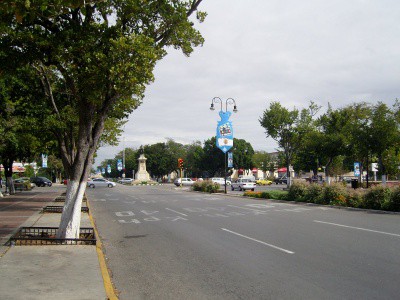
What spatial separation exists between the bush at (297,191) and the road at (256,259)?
32.8ft

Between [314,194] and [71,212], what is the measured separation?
16.9 meters

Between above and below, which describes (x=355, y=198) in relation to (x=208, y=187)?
below

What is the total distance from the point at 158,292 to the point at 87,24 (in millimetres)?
6885

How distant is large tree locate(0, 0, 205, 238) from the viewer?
30.8ft

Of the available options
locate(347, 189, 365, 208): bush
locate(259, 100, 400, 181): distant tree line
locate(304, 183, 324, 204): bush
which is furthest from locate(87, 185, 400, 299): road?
locate(259, 100, 400, 181): distant tree line

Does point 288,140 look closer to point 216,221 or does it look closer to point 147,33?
point 216,221

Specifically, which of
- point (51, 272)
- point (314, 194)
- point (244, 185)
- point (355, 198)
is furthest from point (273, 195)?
point (51, 272)

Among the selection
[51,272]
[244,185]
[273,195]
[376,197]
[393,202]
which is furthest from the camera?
[244,185]

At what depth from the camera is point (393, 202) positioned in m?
17.8

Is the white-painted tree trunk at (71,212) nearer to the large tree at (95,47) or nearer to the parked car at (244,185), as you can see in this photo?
the large tree at (95,47)

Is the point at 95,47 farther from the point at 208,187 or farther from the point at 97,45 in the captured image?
the point at 208,187

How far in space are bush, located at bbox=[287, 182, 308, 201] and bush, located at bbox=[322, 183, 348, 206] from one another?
1853mm

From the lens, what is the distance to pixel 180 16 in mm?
10219

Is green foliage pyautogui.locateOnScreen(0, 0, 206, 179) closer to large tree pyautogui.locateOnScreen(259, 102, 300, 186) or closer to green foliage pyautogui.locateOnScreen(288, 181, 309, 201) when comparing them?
green foliage pyautogui.locateOnScreen(288, 181, 309, 201)
